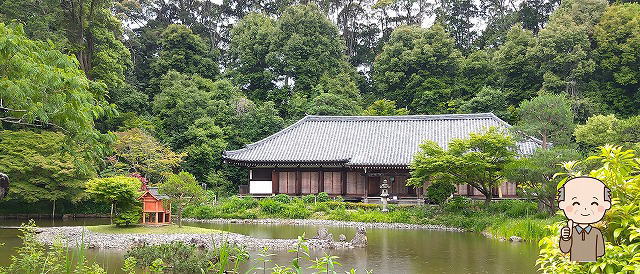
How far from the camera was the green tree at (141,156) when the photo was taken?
83.0 ft

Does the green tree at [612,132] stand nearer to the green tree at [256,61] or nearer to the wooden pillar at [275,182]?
the wooden pillar at [275,182]

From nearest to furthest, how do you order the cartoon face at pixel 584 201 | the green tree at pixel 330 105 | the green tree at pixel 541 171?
the cartoon face at pixel 584 201
the green tree at pixel 541 171
the green tree at pixel 330 105

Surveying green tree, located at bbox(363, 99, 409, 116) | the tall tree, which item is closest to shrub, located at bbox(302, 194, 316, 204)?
green tree, located at bbox(363, 99, 409, 116)

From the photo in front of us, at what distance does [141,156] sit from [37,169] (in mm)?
5390

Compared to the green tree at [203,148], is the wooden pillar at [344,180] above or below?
below

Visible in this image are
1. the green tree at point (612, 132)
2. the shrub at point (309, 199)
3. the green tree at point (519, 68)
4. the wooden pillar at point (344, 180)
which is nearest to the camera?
the green tree at point (612, 132)

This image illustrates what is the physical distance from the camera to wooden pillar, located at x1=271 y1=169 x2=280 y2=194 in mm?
28547

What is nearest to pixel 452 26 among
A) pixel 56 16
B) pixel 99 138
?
Result: pixel 56 16

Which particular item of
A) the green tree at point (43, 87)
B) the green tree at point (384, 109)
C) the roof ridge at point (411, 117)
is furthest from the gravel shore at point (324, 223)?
the green tree at point (384, 109)

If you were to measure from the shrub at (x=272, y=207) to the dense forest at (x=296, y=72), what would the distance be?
5295mm

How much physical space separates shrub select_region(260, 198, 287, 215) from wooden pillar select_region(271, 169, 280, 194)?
172 inches

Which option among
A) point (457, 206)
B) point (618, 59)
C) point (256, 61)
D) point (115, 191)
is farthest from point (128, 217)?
point (618, 59)

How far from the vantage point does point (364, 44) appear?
49.2 m

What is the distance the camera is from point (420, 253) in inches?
534
